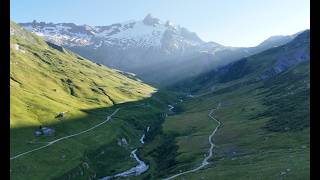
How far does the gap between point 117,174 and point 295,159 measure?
67.1 m

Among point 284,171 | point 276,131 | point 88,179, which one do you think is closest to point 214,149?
point 276,131

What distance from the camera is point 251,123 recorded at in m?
198

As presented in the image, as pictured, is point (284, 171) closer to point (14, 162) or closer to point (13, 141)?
point (14, 162)

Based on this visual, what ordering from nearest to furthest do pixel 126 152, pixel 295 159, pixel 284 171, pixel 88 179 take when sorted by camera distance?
1. pixel 284 171
2. pixel 295 159
3. pixel 88 179
4. pixel 126 152

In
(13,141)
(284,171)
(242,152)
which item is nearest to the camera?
(284,171)

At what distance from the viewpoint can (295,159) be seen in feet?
344

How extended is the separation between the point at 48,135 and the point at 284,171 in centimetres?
12653

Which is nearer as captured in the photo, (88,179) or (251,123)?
(88,179)
